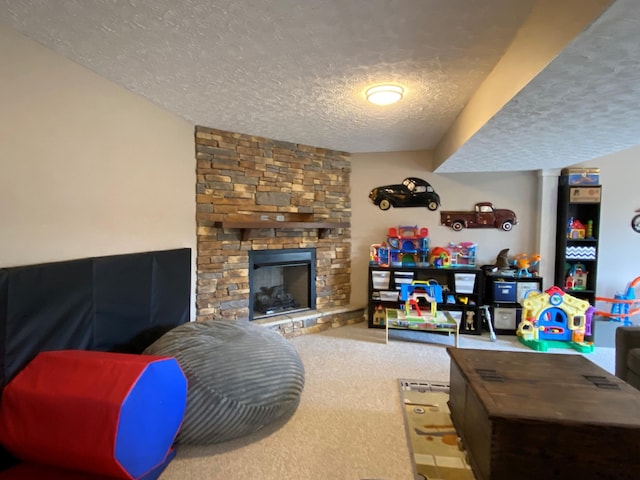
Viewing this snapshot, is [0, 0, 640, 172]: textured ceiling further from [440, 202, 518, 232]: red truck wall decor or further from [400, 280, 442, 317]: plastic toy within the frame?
[400, 280, 442, 317]: plastic toy

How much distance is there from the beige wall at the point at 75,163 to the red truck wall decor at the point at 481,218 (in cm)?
317

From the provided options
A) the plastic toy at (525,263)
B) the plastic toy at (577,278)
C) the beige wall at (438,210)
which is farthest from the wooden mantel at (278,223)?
the plastic toy at (577,278)

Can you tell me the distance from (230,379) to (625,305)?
417 centimetres

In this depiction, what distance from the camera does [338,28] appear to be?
1.54 meters

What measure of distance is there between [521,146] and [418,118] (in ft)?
2.81

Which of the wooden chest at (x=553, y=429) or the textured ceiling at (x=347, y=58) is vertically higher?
the textured ceiling at (x=347, y=58)

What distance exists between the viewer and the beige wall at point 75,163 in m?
1.64

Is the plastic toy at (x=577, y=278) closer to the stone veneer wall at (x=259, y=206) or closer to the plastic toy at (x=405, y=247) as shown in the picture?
the plastic toy at (x=405, y=247)

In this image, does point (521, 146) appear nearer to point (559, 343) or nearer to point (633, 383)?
point (633, 383)

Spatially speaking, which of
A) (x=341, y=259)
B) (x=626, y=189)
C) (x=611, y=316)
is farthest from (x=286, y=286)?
(x=626, y=189)

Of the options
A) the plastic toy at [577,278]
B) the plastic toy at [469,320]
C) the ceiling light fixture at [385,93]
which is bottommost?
the plastic toy at [469,320]

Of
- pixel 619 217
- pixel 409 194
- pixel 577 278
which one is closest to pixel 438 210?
pixel 409 194

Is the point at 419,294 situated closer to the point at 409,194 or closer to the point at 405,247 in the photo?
the point at 405,247

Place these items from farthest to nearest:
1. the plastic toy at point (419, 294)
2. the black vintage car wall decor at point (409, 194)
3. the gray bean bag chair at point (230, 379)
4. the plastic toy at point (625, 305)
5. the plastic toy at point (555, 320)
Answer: the black vintage car wall decor at point (409, 194) < the plastic toy at point (419, 294) < the plastic toy at point (625, 305) < the plastic toy at point (555, 320) < the gray bean bag chair at point (230, 379)
